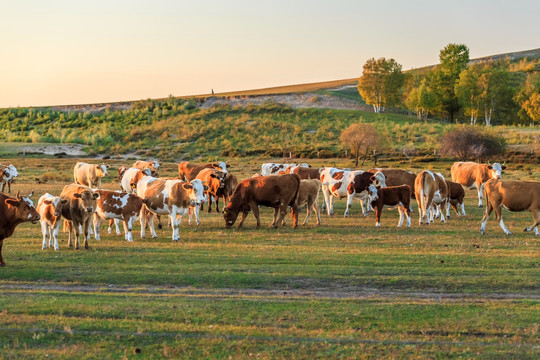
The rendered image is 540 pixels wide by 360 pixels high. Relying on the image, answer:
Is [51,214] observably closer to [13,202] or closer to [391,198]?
[13,202]

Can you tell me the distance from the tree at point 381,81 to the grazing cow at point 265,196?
277 feet

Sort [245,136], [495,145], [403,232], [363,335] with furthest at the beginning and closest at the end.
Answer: [245,136] → [495,145] → [403,232] → [363,335]

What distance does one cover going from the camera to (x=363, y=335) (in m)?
9.15

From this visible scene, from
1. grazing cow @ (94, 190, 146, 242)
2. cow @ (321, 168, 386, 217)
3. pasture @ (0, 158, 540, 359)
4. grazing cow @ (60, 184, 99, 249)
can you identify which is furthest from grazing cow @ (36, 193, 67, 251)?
cow @ (321, 168, 386, 217)

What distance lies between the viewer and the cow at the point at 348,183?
2588 centimetres

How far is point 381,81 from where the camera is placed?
104m

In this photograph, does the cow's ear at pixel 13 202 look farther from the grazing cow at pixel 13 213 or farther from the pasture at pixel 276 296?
the pasture at pixel 276 296

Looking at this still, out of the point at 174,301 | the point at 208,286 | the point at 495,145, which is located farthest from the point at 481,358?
the point at 495,145

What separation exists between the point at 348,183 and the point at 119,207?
10802 millimetres

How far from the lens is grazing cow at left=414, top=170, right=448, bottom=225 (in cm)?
2370

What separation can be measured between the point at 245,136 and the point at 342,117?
773 inches

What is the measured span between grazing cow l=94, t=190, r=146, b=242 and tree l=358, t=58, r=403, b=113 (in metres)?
89.0

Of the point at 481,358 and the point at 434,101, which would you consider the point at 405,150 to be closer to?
the point at 434,101

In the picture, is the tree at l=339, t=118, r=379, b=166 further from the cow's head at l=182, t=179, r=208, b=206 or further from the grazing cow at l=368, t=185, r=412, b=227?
the cow's head at l=182, t=179, r=208, b=206
